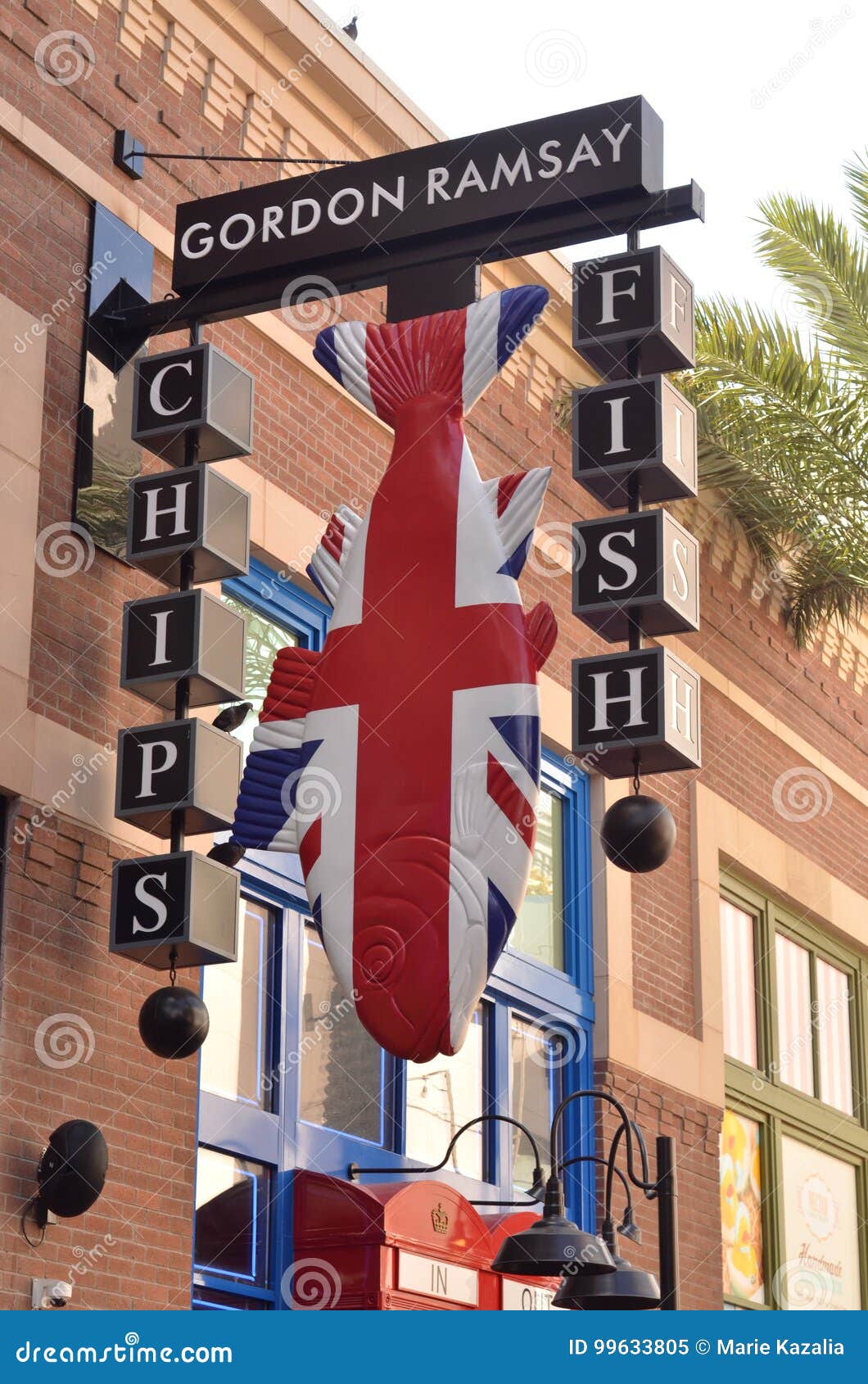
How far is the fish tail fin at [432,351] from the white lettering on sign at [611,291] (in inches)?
11.6

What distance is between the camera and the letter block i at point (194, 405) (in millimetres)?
10422

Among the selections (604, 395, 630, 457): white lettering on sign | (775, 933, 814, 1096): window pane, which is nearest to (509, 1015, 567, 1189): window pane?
(775, 933, 814, 1096): window pane

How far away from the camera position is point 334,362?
397 inches

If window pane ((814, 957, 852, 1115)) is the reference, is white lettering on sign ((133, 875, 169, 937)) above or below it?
below

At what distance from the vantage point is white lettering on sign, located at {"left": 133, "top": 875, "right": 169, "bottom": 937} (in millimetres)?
9703

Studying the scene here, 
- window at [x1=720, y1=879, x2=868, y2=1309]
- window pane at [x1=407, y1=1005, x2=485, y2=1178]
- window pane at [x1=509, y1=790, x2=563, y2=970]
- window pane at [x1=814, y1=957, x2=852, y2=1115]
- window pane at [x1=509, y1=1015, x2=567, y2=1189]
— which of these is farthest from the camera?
window pane at [x1=814, y1=957, x2=852, y2=1115]

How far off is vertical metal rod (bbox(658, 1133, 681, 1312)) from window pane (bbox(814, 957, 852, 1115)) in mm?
6790

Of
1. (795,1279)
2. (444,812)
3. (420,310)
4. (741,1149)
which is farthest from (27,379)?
(795,1279)

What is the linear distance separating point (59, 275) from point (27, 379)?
2.53 feet

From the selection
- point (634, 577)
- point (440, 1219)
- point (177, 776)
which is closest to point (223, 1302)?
point (440, 1219)

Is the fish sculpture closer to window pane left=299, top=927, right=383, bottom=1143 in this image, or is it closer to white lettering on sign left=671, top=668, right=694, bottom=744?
white lettering on sign left=671, top=668, right=694, bottom=744

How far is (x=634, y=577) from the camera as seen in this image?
9422 millimetres

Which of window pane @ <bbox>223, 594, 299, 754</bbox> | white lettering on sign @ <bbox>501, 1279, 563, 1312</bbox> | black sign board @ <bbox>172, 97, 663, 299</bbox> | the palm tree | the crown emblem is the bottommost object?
white lettering on sign @ <bbox>501, 1279, 563, 1312</bbox>

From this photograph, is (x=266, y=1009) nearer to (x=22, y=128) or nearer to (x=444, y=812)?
(x=444, y=812)
